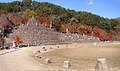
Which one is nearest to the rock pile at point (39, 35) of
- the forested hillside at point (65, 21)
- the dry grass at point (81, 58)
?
the forested hillside at point (65, 21)

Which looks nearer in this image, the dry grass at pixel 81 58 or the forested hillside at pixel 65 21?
the dry grass at pixel 81 58

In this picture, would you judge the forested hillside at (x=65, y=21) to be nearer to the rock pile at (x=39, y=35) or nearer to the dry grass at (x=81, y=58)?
the rock pile at (x=39, y=35)

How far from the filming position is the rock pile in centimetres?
7000

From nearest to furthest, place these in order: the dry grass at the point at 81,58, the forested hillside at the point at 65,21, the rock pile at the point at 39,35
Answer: the dry grass at the point at 81,58, the rock pile at the point at 39,35, the forested hillside at the point at 65,21

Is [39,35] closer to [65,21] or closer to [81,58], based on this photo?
[65,21]

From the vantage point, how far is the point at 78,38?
80.9 metres

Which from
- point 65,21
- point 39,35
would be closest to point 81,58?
point 39,35

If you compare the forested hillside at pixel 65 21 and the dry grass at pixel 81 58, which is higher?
the forested hillside at pixel 65 21

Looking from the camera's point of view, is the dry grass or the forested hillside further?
the forested hillside

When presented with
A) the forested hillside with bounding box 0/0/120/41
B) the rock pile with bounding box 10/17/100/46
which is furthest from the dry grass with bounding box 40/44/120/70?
the forested hillside with bounding box 0/0/120/41

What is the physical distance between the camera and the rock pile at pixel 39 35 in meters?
70.0

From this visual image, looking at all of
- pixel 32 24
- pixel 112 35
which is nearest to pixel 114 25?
pixel 112 35

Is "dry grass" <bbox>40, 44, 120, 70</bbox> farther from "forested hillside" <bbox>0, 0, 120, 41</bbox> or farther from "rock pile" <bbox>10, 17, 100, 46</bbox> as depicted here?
"forested hillside" <bbox>0, 0, 120, 41</bbox>

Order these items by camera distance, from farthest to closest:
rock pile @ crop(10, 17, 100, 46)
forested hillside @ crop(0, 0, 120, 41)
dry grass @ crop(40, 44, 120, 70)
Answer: forested hillside @ crop(0, 0, 120, 41), rock pile @ crop(10, 17, 100, 46), dry grass @ crop(40, 44, 120, 70)
